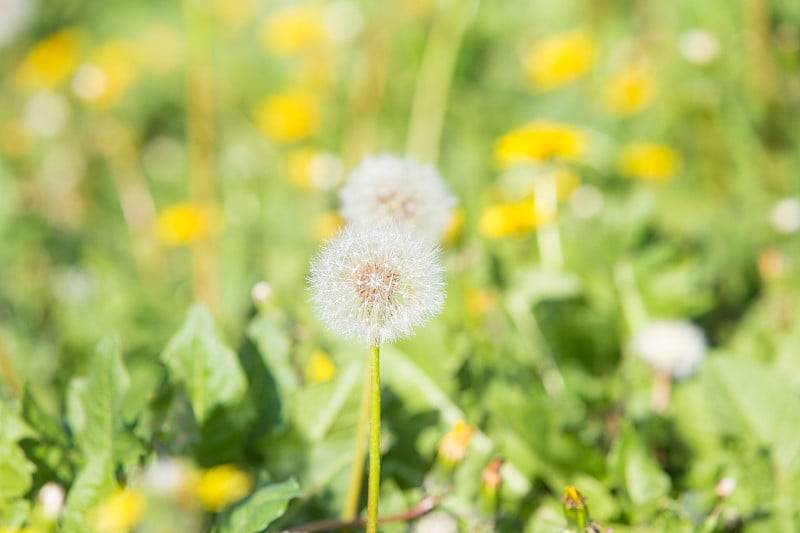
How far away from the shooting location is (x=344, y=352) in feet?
5.58

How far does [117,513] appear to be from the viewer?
3.88ft

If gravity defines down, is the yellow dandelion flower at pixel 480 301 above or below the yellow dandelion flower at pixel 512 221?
below

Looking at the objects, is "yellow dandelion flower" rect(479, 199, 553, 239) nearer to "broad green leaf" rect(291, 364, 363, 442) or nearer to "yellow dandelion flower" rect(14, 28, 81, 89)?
"broad green leaf" rect(291, 364, 363, 442)

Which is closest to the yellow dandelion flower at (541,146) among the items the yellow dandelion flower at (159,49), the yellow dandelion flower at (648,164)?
the yellow dandelion flower at (648,164)

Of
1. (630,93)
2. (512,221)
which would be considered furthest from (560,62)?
(512,221)

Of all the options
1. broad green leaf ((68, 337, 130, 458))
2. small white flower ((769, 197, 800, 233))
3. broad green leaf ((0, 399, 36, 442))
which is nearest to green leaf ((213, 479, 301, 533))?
broad green leaf ((68, 337, 130, 458))

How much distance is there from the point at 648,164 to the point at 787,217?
1.30 feet

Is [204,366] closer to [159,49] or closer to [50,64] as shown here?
[50,64]

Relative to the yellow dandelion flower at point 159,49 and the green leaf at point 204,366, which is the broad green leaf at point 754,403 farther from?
the yellow dandelion flower at point 159,49

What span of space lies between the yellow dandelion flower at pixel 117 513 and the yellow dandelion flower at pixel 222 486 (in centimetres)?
9

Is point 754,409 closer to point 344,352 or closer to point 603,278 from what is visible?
point 603,278

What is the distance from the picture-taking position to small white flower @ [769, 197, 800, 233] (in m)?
2.12

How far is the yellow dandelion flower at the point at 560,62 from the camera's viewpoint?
2869mm

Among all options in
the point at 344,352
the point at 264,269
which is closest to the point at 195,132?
the point at 264,269
